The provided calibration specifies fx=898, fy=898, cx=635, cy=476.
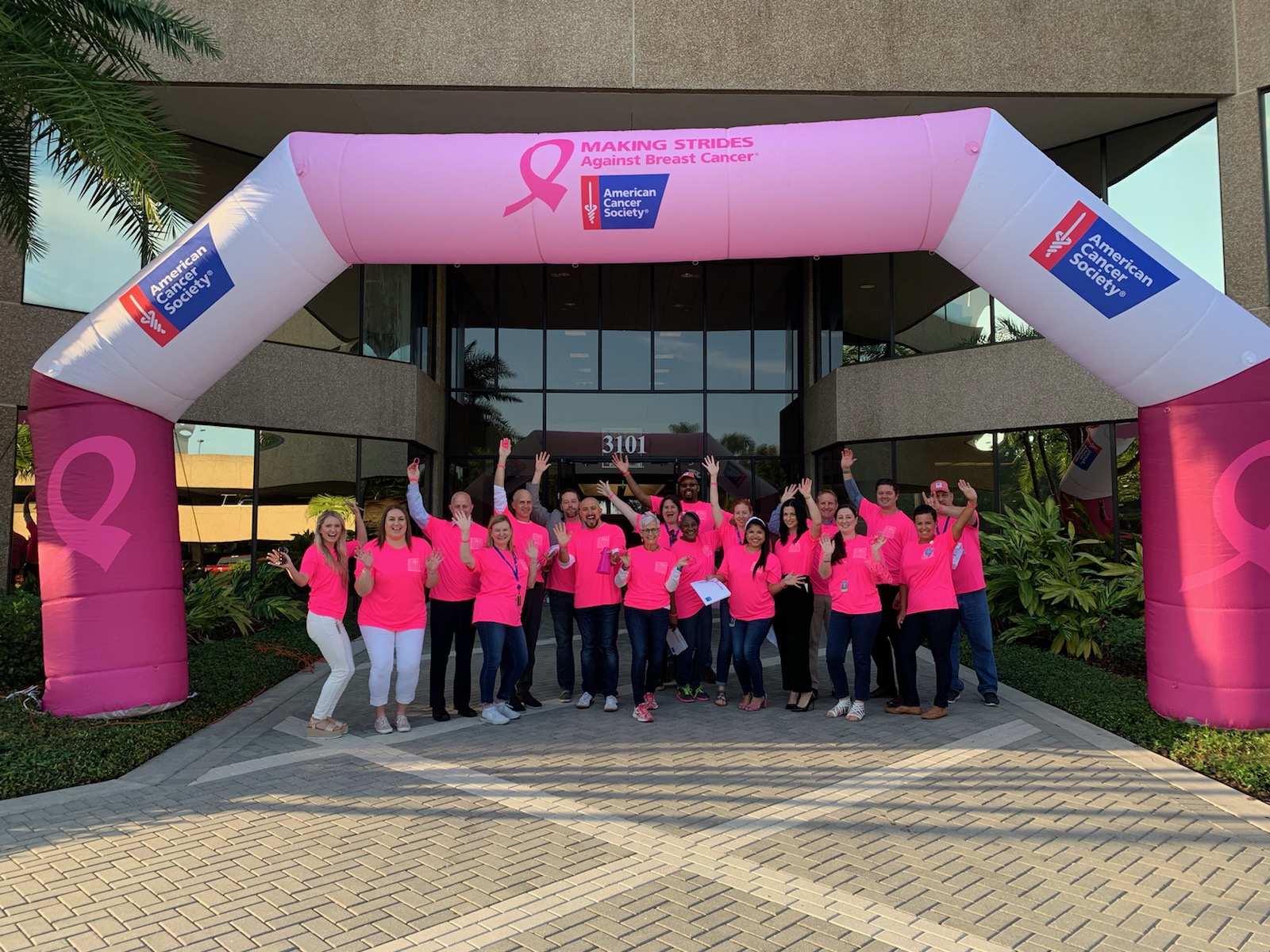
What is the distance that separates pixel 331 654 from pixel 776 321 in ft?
41.3

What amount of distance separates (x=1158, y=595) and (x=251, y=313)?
Result: 23.2ft

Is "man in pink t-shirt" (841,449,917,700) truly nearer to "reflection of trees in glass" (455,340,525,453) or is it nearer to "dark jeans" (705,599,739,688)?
"dark jeans" (705,599,739,688)

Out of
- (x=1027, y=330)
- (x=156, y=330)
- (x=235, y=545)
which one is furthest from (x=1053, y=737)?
(x=235, y=545)

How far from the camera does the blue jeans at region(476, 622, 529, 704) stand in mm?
7000

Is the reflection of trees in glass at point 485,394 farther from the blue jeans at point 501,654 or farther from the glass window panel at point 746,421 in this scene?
the blue jeans at point 501,654

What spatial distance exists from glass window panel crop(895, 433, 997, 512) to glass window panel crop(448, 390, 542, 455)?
669cm

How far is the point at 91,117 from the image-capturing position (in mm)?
6738

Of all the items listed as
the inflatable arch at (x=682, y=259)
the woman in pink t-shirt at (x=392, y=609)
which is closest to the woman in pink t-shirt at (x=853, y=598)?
the inflatable arch at (x=682, y=259)

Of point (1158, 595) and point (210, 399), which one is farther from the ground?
point (210, 399)

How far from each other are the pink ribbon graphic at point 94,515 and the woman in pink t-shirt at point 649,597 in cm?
388

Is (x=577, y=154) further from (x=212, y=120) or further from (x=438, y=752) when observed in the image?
(x=212, y=120)

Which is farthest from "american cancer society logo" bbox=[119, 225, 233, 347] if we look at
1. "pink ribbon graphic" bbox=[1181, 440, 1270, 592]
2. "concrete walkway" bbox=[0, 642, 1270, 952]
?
"pink ribbon graphic" bbox=[1181, 440, 1270, 592]

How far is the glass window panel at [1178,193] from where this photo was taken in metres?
11.9

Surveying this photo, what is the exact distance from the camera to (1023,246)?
20.8 feet
